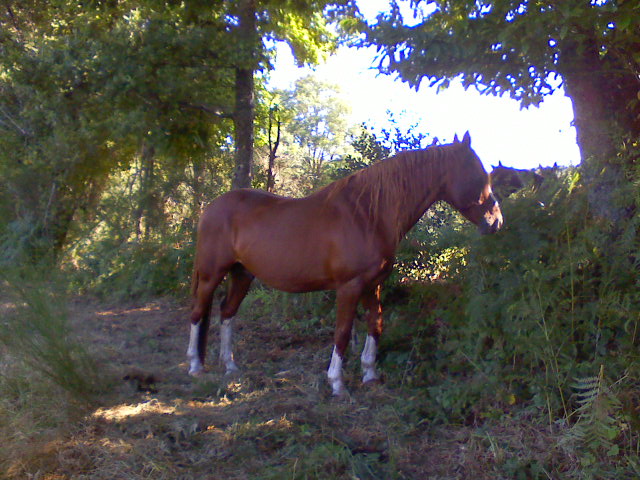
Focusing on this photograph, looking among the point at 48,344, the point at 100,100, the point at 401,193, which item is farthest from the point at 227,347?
the point at 100,100

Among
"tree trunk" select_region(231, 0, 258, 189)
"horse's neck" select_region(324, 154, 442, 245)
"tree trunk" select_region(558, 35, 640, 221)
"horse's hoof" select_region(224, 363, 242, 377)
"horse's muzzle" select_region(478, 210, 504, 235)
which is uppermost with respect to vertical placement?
"tree trunk" select_region(231, 0, 258, 189)

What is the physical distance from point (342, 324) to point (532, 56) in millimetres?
2800

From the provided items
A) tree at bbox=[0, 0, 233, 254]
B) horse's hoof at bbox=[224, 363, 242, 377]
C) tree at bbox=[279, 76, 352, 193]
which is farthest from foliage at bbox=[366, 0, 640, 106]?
tree at bbox=[279, 76, 352, 193]

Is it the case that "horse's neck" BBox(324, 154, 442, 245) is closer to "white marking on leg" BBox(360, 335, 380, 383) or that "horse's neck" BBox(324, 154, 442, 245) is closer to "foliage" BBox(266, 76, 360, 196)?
"white marking on leg" BBox(360, 335, 380, 383)

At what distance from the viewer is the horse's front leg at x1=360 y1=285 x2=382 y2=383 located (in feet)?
15.6

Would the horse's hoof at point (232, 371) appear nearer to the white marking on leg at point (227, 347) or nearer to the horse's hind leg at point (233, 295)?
the white marking on leg at point (227, 347)

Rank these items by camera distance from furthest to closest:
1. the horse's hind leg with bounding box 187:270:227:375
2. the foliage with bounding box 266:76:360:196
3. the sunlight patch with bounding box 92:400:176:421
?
1. the foliage with bounding box 266:76:360:196
2. the horse's hind leg with bounding box 187:270:227:375
3. the sunlight patch with bounding box 92:400:176:421

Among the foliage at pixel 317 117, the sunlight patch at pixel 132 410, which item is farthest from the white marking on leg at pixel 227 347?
the foliage at pixel 317 117

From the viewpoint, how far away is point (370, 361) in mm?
4762

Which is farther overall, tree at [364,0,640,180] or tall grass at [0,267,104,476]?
tree at [364,0,640,180]

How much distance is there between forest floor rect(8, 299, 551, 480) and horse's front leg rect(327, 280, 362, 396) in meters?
0.12

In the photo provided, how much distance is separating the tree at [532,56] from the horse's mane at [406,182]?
2.23ft

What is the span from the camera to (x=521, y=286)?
374 centimetres

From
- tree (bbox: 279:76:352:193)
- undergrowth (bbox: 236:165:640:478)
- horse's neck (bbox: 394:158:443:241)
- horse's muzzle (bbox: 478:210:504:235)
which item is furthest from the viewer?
tree (bbox: 279:76:352:193)
